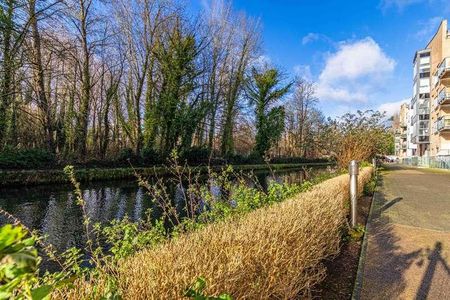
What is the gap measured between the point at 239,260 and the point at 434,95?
47937 mm

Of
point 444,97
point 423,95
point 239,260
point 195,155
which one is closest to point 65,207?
point 239,260

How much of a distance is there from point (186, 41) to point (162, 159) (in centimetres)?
965

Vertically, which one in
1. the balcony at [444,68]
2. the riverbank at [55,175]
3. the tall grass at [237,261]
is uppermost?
the balcony at [444,68]

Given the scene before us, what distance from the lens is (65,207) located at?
9938 mm

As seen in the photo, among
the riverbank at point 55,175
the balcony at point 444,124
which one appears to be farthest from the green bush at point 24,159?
the balcony at point 444,124

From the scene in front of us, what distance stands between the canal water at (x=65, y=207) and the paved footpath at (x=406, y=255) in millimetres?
2651

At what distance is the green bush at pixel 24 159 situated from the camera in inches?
576

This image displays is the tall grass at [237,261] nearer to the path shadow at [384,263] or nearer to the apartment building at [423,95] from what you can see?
the path shadow at [384,263]

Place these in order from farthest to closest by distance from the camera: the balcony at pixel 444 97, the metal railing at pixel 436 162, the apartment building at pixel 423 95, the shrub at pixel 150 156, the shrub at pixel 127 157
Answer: the apartment building at pixel 423 95
the balcony at pixel 444 97
the metal railing at pixel 436 162
the shrub at pixel 150 156
the shrub at pixel 127 157

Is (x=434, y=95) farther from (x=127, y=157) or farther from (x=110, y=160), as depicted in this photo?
(x=110, y=160)

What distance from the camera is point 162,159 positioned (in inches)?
911

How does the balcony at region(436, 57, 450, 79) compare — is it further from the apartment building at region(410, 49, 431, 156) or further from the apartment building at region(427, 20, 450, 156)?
the apartment building at region(410, 49, 431, 156)

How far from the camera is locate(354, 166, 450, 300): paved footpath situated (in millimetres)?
3660

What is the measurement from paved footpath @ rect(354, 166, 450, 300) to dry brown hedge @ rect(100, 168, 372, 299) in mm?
837
